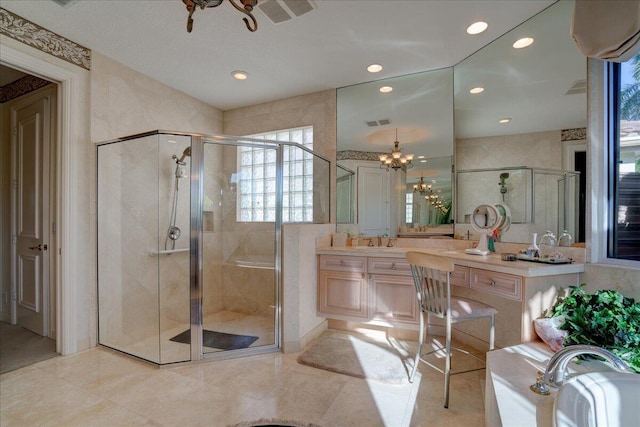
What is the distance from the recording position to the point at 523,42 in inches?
85.4

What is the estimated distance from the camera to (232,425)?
1578 mm

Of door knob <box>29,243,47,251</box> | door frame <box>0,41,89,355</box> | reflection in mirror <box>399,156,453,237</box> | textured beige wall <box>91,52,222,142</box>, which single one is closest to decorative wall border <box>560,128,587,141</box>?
reflection in mirror <box>399,156,453,237</box>

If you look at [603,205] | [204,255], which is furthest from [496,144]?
[204,255]

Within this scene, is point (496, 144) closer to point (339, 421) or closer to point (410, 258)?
point (410, 258)

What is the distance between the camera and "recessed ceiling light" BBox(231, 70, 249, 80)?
293 centimetres

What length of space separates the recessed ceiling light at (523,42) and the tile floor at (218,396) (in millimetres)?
2528

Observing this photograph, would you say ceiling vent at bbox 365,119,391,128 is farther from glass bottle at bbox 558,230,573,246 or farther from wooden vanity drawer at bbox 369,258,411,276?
glass bottle at bbox 558,230,573,246

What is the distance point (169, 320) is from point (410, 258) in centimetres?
211

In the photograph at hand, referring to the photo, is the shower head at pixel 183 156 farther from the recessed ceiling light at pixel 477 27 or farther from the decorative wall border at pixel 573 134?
the decorative wall border at pixel 573 134

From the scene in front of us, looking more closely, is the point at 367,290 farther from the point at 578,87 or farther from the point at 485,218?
the point at 578,87

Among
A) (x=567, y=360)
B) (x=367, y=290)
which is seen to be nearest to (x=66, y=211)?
(x=367, y=290)

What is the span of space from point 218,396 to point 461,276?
191 centimetres

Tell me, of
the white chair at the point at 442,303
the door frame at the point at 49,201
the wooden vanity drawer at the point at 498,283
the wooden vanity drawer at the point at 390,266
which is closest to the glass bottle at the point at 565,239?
the wooden vanity drawer at the point at 498,283

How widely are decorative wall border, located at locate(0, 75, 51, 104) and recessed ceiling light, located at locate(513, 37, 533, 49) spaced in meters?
4.13
